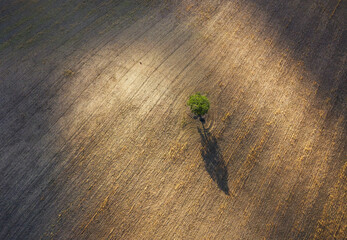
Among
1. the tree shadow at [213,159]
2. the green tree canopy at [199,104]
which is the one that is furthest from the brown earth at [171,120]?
the green tree canopy at [199,104]

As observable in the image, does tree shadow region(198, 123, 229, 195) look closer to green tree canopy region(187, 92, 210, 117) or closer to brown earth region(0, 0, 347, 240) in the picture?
brown earth region(0, 0, 347, 240)

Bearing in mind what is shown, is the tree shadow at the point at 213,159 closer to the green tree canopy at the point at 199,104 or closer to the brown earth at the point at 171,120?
the brown earth at the point at 171,120

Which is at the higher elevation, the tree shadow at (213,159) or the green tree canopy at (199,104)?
the green tree canopy at (199,104)

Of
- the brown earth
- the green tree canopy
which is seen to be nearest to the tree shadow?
the brown earth

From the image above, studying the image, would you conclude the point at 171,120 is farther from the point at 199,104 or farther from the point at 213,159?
the point at 213,159

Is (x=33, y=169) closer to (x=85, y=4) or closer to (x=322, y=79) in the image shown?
(x=85, y=4)

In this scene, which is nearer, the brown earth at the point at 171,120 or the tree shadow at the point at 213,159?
the brown earth at the point at 171,120
